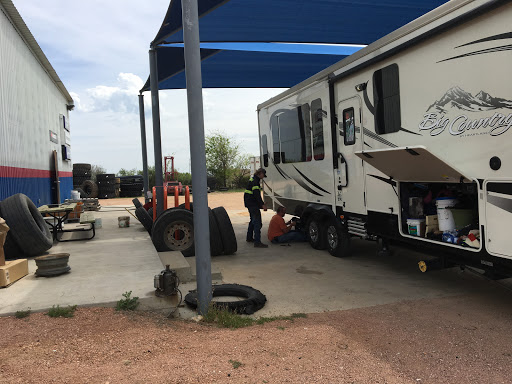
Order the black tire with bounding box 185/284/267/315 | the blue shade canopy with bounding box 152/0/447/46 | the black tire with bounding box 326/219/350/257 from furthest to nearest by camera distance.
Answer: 1. the blue shade canopy with bounding box 152/0/447/46
2. the black tire with bounding box 326/219/350/257
3. the black tire with bounding box 185/284/267/315

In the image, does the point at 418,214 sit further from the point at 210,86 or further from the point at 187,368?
the point at 210,86

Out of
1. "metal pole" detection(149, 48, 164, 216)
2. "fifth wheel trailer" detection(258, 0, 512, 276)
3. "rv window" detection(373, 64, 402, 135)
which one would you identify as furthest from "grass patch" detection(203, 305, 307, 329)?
"metal pole" detection(149, 48, 164, 216)

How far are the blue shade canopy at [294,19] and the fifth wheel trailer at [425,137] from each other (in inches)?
66.5

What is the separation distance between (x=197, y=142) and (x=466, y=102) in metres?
2.92

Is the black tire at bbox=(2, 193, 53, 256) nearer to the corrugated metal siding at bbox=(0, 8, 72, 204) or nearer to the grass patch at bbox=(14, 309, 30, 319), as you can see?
the grass patch at bbox=(14, 309, 30, 319)

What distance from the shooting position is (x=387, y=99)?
6039 mm

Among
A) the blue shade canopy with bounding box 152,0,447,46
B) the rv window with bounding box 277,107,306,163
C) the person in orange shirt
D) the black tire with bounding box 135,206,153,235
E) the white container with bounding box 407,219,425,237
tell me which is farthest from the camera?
the black tire with bounding box 135,206,153,235

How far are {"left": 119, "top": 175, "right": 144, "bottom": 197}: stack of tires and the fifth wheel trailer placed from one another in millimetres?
25067

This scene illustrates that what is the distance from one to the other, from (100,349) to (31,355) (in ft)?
1.71

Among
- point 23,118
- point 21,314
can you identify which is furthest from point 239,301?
point 23,118

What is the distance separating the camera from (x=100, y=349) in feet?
12.0

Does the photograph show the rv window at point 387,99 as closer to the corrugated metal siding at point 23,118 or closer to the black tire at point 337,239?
the black tire at point 337,239

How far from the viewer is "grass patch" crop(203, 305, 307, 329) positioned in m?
4.44

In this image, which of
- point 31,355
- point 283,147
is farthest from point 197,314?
point 283,147
